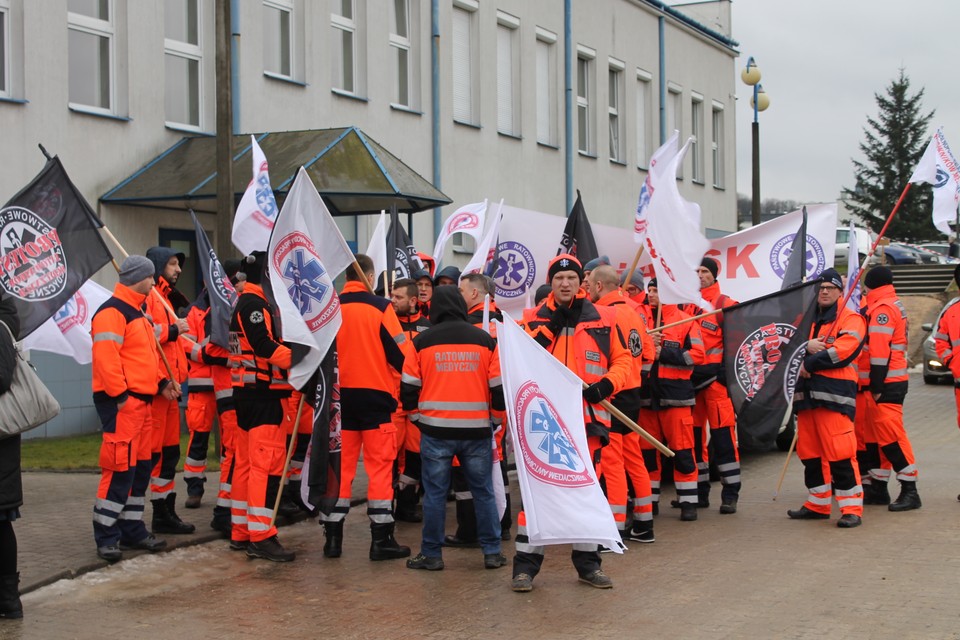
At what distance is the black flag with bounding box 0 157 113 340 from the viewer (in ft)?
27.9

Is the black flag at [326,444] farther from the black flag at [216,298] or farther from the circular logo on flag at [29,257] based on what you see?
the circular logo on flag at [29,257]

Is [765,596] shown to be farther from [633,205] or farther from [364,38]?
[633,205]

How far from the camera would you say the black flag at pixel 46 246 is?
849cm

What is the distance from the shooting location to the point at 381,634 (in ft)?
22.2

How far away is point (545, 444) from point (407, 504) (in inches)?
126

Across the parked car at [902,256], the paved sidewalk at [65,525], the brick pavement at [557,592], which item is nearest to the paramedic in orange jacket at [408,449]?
the brick pavement at [557,592]

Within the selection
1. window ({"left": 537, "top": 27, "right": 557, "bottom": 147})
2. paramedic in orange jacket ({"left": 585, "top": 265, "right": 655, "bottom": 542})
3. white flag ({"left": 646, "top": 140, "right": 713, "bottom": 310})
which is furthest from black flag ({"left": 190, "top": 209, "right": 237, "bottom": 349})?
window ({"left": 537, "top": 27, "right": 557, "bottom": 147})

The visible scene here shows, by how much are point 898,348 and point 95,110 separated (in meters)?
10.8

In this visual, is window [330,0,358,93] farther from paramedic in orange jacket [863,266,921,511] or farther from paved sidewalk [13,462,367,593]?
paramedic in orange jacket [863,266,921,511]

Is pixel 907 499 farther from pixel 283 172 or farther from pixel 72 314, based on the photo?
pixel 283 172

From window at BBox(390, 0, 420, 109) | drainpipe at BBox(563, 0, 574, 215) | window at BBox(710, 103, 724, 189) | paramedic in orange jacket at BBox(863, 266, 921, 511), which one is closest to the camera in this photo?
paramedic in orange jacket at BBox(863, 266, 921, 511)

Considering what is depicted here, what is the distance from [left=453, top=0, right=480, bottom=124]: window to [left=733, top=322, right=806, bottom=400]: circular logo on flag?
14.4 meters

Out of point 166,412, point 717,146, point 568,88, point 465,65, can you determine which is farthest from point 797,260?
point 717,146

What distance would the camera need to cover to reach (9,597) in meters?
7.18
